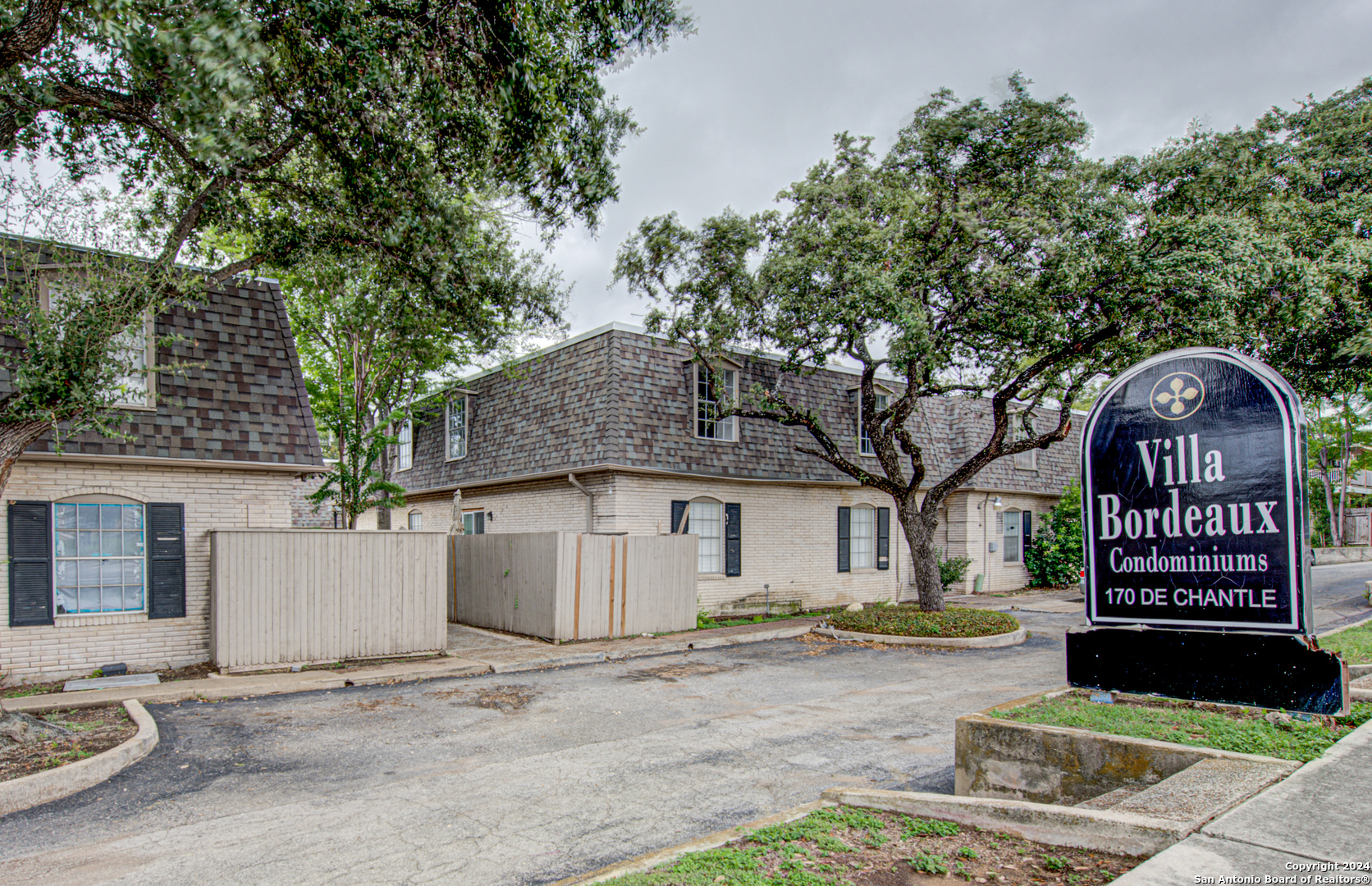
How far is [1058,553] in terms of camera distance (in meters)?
25.4

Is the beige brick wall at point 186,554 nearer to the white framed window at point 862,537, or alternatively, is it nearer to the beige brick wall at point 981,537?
the white framed window at point 862,537

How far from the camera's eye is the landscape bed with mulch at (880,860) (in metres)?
4.05

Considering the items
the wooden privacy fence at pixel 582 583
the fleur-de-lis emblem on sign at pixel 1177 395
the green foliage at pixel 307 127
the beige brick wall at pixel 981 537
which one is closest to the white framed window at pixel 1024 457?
the beige brick wall at pixel 981 537

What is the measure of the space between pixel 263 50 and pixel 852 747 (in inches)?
→ 317

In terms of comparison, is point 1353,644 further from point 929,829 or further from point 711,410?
point 711,410

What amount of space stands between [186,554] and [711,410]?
35.2 ft

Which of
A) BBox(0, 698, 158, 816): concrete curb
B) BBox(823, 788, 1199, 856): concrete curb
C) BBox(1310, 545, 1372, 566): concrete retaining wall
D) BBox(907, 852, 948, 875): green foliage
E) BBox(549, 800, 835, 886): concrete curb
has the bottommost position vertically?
BBox(1310, 545, 1372, 566): concrete retaining wall

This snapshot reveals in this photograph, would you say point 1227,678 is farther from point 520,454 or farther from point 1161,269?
point 520,454

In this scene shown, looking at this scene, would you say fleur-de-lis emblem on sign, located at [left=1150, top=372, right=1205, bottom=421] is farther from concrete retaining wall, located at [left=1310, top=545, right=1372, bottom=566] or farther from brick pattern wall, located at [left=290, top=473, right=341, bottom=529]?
concrete retaining wall, located at [left=1310, top=545, right=1372, bottom=566]

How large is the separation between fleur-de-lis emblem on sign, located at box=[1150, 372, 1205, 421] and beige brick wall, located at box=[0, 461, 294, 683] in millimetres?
12402

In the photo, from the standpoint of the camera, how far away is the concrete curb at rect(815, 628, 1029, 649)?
14.4 metres

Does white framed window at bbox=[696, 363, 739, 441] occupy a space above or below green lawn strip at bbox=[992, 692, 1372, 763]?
above

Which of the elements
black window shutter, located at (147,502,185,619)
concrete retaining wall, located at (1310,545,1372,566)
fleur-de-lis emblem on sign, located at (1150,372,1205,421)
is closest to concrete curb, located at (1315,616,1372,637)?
fleur-de-lis emblem on sign, located at (1150,372,1205,421)

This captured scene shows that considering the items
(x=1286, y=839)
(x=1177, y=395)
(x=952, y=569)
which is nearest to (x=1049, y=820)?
(x=1286, y=839)
